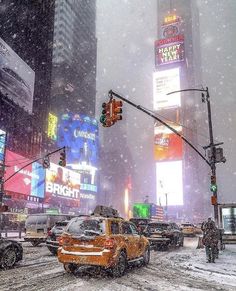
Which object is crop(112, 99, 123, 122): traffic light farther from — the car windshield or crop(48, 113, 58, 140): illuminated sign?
crop(48, 113, 58, 140): illuminated sign

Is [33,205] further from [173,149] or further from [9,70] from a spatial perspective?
[173,149]

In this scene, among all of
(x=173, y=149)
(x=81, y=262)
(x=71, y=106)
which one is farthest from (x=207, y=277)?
(x=71, y=106)

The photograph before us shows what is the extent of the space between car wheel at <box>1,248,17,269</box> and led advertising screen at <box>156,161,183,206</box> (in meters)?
125

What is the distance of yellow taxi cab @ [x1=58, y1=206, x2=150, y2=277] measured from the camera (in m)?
10.5

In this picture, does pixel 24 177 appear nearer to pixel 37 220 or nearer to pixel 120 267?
pixel 37 220

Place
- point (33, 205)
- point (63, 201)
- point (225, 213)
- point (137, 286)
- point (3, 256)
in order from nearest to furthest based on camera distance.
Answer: point (137, 286)
point (3, 256)
point (225, 213)
point (33, 205)
point (63, 201)

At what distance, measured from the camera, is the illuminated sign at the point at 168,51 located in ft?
527

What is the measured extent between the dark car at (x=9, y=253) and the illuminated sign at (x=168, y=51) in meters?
154

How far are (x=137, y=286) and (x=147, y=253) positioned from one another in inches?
193

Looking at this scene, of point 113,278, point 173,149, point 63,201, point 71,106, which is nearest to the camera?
point 113,278

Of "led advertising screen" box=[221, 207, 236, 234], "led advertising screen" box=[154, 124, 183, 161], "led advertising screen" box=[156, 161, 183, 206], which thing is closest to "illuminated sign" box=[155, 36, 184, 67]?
"led advertising screen" box=[154, 124, 183, 161]

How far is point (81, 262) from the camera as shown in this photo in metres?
10.6

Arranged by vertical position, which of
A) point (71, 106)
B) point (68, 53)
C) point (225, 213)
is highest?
point (68, 53)

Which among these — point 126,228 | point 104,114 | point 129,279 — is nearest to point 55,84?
point 104,114
